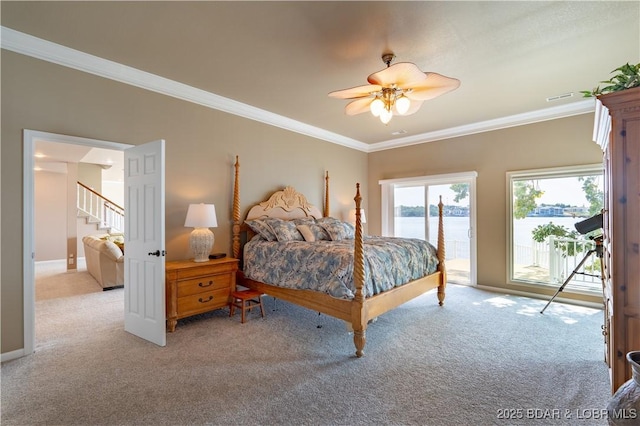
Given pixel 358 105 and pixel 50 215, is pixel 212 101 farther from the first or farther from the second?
pixel 50 215

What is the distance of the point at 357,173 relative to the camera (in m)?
6.50

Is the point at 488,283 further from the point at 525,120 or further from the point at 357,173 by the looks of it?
the point at 357,173

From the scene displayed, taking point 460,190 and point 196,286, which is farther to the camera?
point 460,190

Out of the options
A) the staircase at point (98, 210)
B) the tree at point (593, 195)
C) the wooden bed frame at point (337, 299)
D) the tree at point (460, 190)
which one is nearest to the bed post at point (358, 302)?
the wooden bed frame at point (337, 299)

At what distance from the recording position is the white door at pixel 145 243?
9.29 feet

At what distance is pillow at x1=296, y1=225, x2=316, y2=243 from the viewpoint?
4.17 metres

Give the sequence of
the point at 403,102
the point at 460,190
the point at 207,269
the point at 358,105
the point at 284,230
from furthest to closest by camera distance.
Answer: the point at 460,190 → the point at 284,230 → the point at 207,269 → the point at 358,105 → the point at 403,102

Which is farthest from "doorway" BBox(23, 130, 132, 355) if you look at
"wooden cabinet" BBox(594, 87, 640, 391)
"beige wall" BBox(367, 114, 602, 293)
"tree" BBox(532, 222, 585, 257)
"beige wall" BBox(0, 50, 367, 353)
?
"tree" BBox(532, 222, 585, 257)

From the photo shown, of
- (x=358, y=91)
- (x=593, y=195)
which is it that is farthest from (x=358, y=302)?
(x=593, y=195)

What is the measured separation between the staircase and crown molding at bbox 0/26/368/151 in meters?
6.08

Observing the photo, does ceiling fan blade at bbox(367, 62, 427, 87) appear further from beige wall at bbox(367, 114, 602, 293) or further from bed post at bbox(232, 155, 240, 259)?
beige wall at bbox(367, 114, 602, 293)

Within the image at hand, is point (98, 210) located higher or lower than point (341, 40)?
lower

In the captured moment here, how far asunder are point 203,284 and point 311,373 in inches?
69.7

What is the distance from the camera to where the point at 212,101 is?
3.96m
